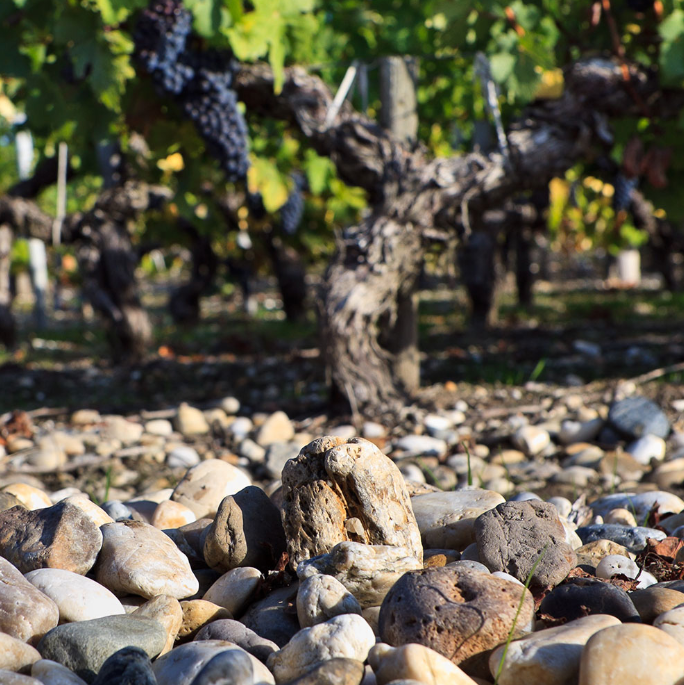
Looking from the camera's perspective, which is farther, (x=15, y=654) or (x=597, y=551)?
(x=597, y=551)

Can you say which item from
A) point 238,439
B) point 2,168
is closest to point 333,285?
point 238,439

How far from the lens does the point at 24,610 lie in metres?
1.50

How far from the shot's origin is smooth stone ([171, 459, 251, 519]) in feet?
7.92

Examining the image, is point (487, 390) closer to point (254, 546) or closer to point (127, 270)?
point (254, 546)

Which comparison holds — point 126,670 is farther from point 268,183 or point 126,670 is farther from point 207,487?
point 268,183

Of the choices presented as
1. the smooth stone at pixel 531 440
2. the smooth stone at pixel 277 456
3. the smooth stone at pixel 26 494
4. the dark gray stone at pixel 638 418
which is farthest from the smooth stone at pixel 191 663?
the dark gray stone at pixel 638 418

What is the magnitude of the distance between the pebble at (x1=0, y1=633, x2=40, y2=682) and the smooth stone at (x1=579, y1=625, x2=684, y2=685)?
107 centimetres

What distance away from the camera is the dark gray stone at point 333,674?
1.29 metres

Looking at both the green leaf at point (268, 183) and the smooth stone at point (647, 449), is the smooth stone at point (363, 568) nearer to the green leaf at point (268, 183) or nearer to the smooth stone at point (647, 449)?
the smooth stone at point (647, 449)

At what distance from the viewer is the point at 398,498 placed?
5.91 ft

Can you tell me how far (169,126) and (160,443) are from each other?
1.97m

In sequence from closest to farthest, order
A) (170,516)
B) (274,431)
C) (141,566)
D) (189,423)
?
(141,566) → (170,516) → (274,431) → (189,423)

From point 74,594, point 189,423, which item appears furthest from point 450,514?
point 189,423

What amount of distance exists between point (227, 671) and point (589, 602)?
808 mm
